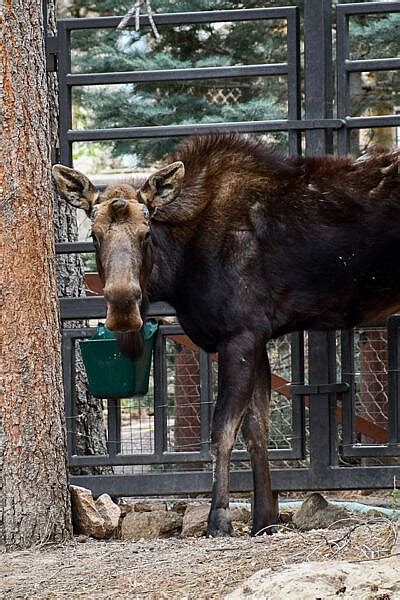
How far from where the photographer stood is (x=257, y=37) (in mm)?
13586

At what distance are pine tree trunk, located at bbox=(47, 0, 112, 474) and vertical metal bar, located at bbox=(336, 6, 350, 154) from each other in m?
2.43

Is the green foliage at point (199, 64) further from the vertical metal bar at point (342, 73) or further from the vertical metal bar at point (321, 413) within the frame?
the vertical metal bar at point (321, 413)

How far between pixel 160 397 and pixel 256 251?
65.3 inches

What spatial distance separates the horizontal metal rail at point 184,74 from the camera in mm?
9492

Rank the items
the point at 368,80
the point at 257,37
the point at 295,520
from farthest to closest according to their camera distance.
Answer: the point at 368,80 → the point at 257,37 → the point at 295,520

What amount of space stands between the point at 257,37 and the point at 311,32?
397 centimetres

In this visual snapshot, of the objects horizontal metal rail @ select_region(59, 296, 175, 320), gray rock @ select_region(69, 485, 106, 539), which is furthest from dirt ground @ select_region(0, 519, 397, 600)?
horizontal metal rail @ select_region(59, 296, 175, 320)

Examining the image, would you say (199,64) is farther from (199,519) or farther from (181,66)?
(199,519)

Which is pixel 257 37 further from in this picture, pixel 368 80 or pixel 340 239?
pixel 340 239

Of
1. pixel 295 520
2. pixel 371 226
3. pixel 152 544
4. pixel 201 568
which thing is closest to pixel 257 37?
pixel 371 226

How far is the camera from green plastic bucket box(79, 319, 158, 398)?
9172mm

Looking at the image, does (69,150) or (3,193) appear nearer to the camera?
(3,193)

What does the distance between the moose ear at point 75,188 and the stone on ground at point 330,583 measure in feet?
11.4

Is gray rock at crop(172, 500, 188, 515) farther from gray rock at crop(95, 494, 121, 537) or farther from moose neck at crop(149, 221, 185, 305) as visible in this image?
moose neck at crop(149, 221, 185, 305)
